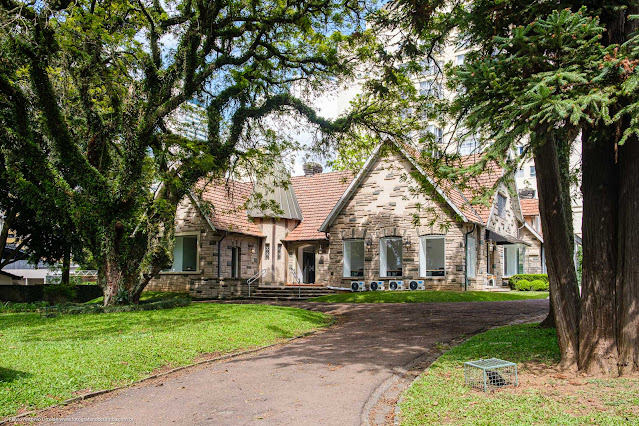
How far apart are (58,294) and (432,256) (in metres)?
17.4

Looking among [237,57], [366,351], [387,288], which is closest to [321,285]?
[387,288]

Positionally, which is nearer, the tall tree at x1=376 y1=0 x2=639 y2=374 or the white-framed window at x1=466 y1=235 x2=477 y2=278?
the tall tree at x1=376 y1=0 x2=639 y2=374

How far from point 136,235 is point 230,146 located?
428 cm

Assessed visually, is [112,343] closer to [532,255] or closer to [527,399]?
[527,399]

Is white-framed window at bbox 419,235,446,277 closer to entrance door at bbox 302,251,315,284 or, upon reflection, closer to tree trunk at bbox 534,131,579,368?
entrance door at bbox 302,251,315,284

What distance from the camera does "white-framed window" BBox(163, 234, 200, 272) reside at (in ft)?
84.9

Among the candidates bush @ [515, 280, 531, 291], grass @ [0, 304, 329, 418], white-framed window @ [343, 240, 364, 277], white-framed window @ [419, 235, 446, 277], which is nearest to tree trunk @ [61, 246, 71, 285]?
grass @ [0, 304, 329, 418]

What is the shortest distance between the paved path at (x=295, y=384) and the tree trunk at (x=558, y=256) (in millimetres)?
2694

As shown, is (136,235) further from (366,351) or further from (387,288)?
(387,288)

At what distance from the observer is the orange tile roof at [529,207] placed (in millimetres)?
35859

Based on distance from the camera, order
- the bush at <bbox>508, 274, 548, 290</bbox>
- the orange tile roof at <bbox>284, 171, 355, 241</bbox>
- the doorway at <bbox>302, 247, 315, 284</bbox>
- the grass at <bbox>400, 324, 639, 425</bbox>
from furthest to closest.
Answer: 1. the bush at <bbox>508, 274, 548, 290</bbox>
2. the doorway at <bbox>302, 247, 315, 284</bbox>
3. the orange tile roof at <bbox>284, 171, 355, 241</bbox>
4. the grass at <bbox>400, 324, 639, 425</bbox>

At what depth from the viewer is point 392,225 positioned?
928 inches

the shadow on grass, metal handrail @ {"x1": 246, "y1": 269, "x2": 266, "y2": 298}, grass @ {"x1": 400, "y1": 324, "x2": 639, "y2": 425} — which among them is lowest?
grass @ {"x1": 400, "y1": 324, "x2": 639, "y2": 425}

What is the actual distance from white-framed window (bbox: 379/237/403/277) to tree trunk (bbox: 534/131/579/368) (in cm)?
1527
